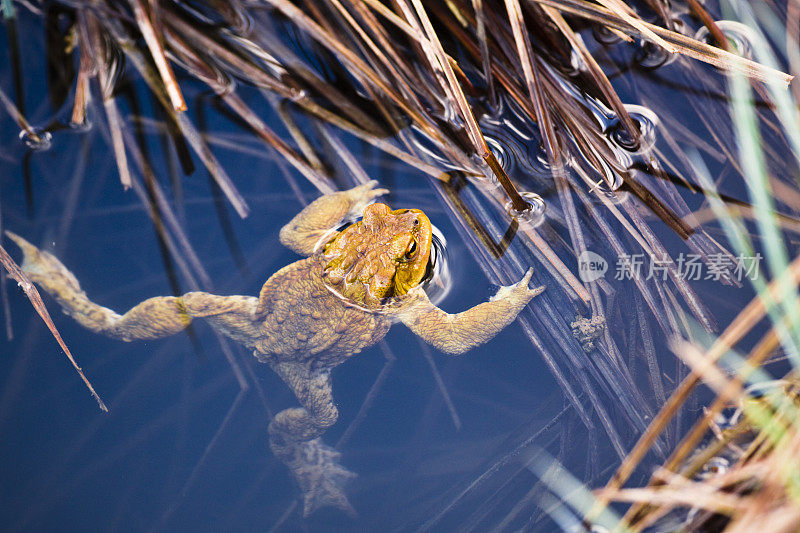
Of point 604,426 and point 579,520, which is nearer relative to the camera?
point 579,520

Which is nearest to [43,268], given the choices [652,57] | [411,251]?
[411,251]

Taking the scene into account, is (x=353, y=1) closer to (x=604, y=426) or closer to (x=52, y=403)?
(x=604, y=426)

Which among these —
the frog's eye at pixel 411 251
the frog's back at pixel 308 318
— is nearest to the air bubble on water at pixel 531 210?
the frog's eye at pixel 411 251

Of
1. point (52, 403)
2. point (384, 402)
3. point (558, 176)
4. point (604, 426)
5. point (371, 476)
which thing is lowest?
point (604, 426)

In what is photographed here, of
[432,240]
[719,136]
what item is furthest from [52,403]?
[719,136]

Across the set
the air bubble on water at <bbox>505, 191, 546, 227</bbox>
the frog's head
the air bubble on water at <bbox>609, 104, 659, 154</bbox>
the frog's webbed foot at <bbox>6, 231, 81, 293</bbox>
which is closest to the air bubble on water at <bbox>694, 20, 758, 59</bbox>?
the air bubble on water at <bbox>609, 104, 659, 154</bbox>

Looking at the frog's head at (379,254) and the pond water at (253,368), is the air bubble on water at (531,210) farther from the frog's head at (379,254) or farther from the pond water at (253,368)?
the frog's head at (379,254)
